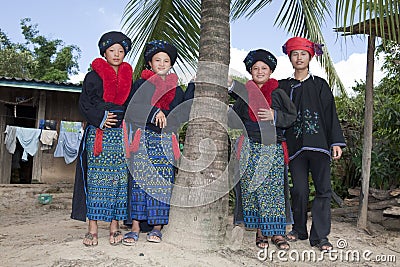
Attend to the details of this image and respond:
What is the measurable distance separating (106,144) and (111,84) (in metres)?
0.48

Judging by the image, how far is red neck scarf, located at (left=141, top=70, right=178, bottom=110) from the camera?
353 cm

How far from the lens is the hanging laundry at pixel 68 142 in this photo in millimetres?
9945

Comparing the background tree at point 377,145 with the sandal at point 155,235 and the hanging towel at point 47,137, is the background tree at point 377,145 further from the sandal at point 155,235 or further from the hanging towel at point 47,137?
the hanging towel at point 47,137

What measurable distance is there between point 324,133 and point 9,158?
9.04m

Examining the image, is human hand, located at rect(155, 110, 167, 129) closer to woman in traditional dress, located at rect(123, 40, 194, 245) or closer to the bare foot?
woman in traditional dress, located at rect(123, 40, 194, 245)

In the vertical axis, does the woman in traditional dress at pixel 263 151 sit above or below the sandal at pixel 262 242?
above

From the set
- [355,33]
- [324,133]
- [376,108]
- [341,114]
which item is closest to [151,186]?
[324,133]

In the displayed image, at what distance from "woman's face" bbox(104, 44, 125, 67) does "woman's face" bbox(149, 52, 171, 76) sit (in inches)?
10.6

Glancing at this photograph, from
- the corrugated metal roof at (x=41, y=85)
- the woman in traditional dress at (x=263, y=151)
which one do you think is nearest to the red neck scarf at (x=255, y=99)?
the woman in traditional dress at (x=263, y=151)

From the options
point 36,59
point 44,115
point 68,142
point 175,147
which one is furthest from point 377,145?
point 36,59

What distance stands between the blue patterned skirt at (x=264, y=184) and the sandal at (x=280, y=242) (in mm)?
66

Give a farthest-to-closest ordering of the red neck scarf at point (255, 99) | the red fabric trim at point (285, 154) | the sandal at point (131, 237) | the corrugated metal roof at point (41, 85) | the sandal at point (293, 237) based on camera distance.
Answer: the corrugated metal roof at point (41, 85) < the sandal at point (293, 237) < the red fabric trim at point (285, 154) < the red neck scarf at point (255, 99) < the sandal at point (131, 237)

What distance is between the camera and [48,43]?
22594mm

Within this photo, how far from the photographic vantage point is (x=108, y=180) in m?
3.46
